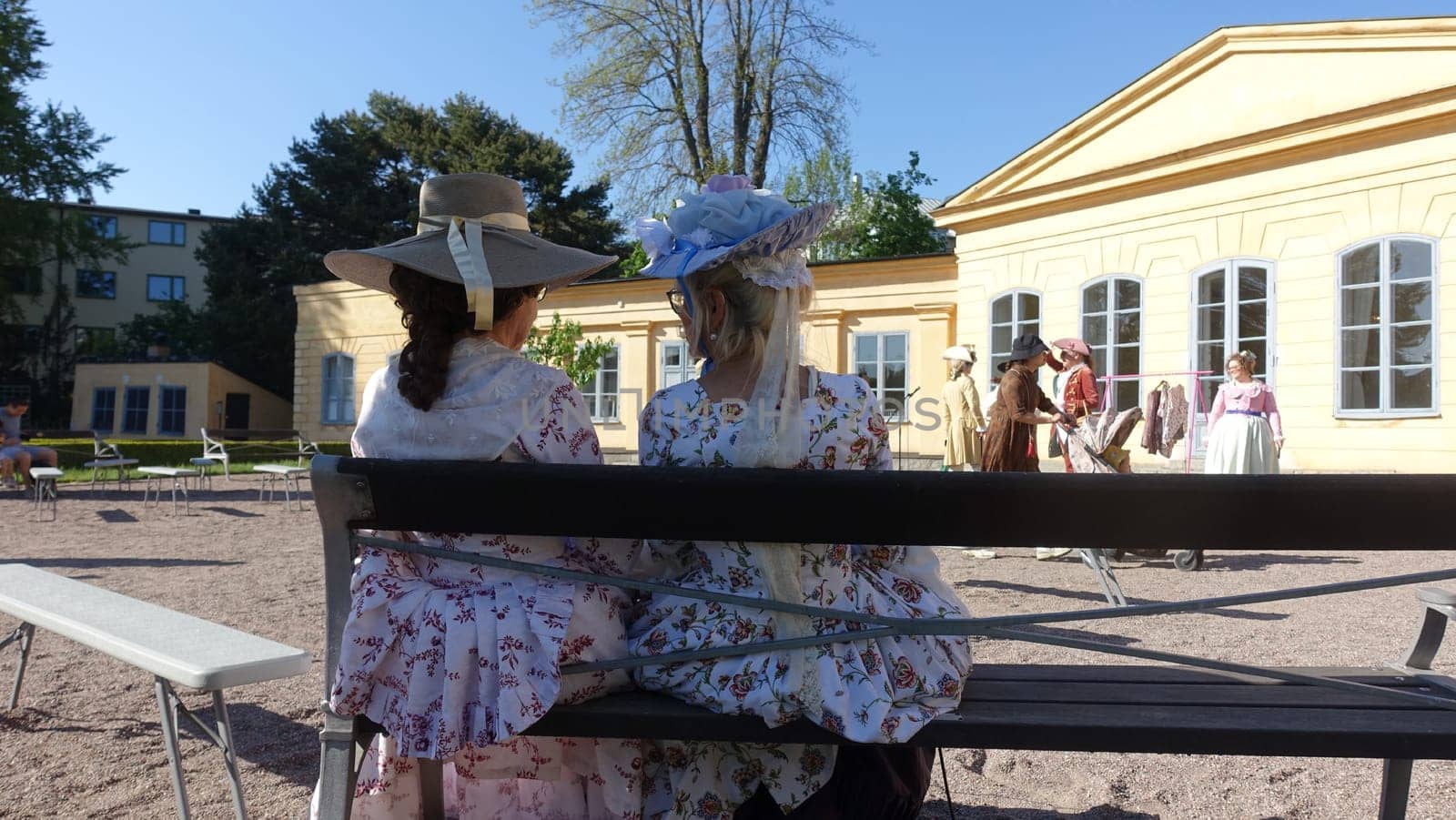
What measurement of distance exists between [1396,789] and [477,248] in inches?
89.5

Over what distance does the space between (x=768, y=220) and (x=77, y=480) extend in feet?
66.0

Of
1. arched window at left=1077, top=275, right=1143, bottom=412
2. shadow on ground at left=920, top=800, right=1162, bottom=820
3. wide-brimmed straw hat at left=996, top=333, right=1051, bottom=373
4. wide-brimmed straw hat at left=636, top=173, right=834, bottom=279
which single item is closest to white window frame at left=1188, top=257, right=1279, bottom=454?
arched window at left=1077, top=275, right=1143, bottom=412

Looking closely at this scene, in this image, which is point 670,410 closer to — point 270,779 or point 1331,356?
point 270,779

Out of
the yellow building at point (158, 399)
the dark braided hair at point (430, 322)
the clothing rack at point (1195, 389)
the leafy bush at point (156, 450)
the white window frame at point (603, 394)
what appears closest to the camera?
the dark braided hair at point (430, 322)

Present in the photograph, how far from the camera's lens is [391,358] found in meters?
2.27

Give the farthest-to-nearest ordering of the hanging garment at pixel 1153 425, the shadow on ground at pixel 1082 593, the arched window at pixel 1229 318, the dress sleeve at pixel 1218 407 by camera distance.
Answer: the arched window at pixel 1229 318 < the hanging garment at pixel 1153 425 < the dress sleeve at pixel 1218 407 < the shadow on ground at pixel 1082 593

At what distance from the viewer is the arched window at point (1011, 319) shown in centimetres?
1702

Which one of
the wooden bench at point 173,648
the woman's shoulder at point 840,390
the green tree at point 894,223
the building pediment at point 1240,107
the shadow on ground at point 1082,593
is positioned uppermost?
the green tree at point 894,223

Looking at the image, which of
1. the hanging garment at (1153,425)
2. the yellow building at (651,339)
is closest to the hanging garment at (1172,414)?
the hanging garment at (1153,425)

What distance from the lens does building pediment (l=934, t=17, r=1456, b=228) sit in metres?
13.0

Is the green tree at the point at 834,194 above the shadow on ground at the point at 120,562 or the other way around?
above

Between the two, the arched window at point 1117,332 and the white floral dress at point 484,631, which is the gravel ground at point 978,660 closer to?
the white floral dress at point 484,631

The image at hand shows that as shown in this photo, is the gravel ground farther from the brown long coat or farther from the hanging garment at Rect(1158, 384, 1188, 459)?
the hanging garment at Rect(1158, 384, 1188, 459)

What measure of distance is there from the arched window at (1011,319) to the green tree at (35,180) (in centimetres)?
3185
